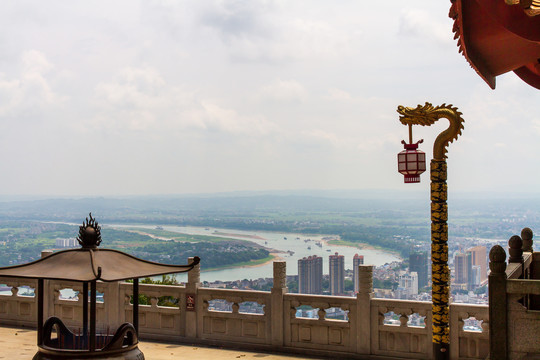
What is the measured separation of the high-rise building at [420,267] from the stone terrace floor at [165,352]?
20.2 ft

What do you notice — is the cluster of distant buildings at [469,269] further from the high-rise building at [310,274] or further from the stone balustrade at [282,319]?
the stone balustrade at [282,319]

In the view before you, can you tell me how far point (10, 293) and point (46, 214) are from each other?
57715 millimetres

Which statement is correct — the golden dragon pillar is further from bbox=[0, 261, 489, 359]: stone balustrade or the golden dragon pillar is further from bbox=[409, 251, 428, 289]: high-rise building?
bbox=[409, 251, 428, 289]: high-rise building

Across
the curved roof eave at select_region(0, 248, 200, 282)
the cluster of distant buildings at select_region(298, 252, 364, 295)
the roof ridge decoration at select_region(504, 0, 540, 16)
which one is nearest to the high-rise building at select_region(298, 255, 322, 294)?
the cluster of distant buildings at select_region(298, 252, 364, 295)

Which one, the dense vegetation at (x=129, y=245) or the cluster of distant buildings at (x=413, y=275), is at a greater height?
the cluster of distant buildings at (x=413, y=275)

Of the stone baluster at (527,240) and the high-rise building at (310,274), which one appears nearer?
the stone baluster at (527,240)

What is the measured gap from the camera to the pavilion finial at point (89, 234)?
7.45 metres

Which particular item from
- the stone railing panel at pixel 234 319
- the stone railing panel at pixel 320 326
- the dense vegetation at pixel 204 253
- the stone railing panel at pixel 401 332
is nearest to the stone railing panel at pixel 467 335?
the stone railing panel at pixel 401 332

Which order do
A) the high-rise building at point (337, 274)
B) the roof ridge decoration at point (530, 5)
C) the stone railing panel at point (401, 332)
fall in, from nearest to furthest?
the roof ridge decoration at point (530, 5), the stone railing panel at point (401, 332), the high-rise building at point (337, 274)

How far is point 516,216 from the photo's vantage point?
3906 cm

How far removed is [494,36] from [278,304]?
7.37 metres

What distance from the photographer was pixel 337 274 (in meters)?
18.5

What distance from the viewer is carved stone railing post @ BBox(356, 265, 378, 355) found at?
37.4 ft

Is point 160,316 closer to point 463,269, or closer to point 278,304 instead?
point 278,304
